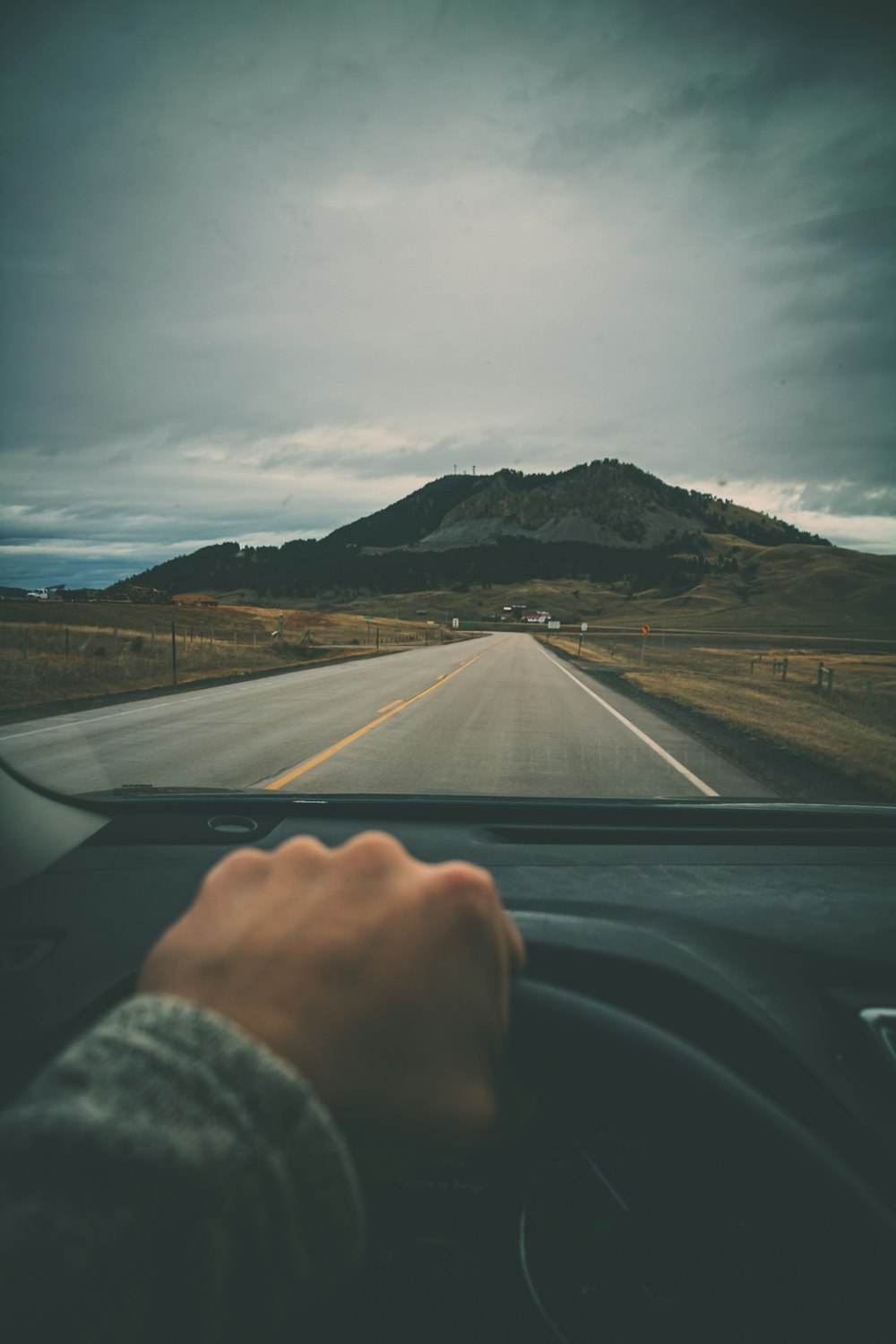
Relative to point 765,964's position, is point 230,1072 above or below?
above

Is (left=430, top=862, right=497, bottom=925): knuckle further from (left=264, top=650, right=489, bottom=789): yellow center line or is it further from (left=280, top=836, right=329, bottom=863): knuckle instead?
(left=264, top=650, right=489, bottom=789): yellow center line

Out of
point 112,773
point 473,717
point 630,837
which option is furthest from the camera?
point 473,717

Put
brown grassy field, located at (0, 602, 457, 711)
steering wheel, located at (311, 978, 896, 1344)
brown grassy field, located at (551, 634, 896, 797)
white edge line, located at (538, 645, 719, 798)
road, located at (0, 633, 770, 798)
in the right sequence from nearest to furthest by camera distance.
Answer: steering wheel, located at (311, 978, 896, 1344), road, located at (0, 633, 770, 798), white edge line, located at (538, 645, 719, 798), brown grassy field, located at (551, 634, 896, 797), brown grassy field, located at (0, 602, 457, 711)

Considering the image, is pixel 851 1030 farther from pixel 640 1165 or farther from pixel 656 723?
pixel 656 723

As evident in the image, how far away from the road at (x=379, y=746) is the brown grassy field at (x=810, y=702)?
1.47 m

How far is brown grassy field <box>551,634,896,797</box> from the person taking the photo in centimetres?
1062

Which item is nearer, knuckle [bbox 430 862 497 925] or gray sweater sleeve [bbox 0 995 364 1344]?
gray sweater sleeve [bbox 0 995 364 1344]

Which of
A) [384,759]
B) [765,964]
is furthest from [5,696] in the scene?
[765,964]

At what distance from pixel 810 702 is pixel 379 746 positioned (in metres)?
13.4

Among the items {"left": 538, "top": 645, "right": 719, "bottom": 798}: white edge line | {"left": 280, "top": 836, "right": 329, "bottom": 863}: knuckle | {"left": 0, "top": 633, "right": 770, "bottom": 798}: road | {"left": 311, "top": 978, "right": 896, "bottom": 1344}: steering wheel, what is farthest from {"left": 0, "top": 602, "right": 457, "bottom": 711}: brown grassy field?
{"left": 280, "top": 836, "right": 329, "bottom": 863}: knuckle

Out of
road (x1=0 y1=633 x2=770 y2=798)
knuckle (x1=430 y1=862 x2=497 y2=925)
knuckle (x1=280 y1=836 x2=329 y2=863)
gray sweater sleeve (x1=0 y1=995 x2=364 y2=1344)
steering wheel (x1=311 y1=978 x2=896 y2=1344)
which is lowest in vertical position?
road (x1=0 y1=633 x2=770 y2=798)

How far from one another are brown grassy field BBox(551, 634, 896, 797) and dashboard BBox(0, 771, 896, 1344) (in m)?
7.06

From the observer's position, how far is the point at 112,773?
7809 mm

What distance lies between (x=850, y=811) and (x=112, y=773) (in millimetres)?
6638
